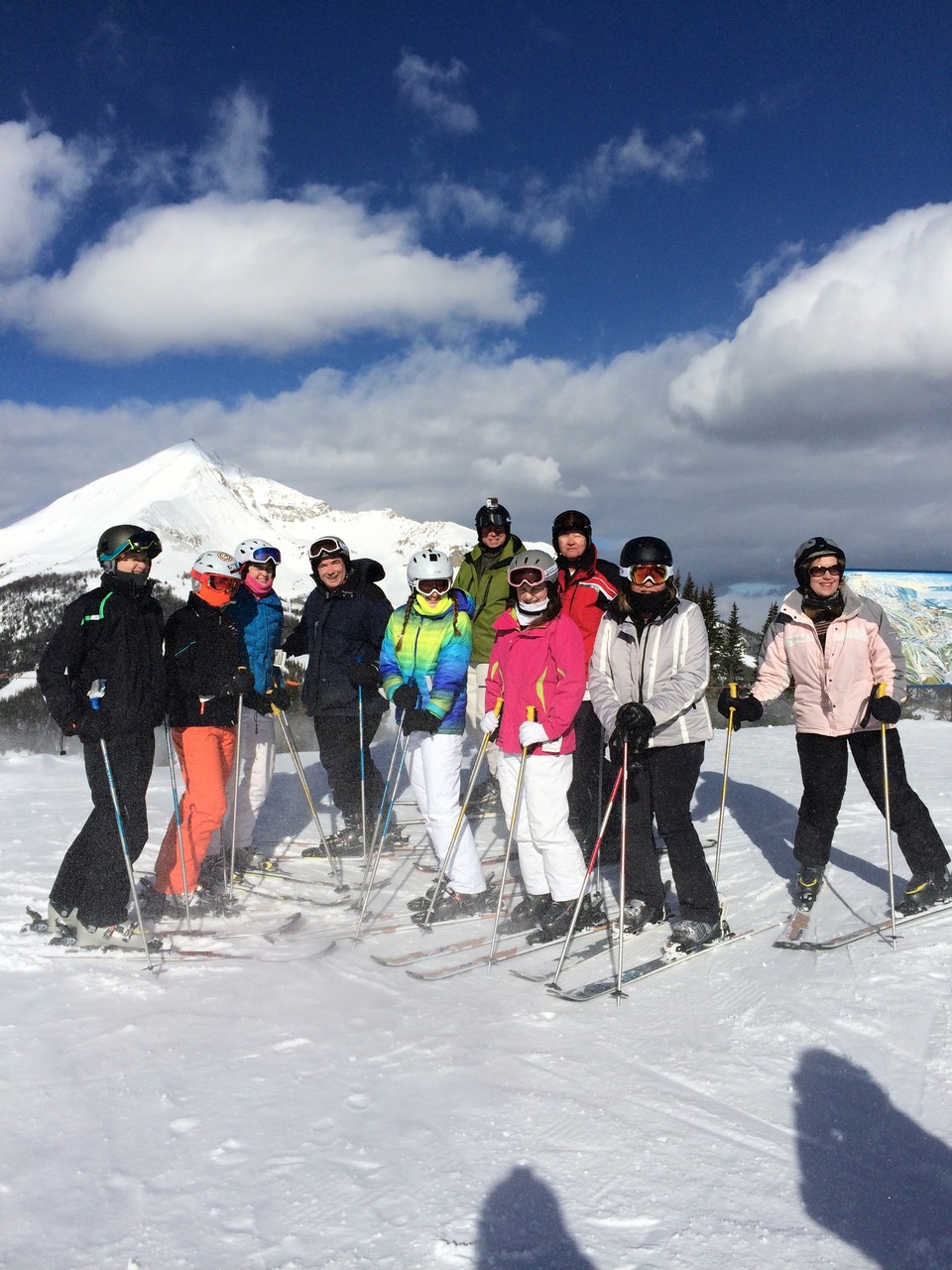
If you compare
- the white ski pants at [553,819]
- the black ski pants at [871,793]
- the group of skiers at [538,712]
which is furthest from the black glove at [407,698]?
the black ski pants at [871,793]

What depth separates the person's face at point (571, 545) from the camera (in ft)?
17.5

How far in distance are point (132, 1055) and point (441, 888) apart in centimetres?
215

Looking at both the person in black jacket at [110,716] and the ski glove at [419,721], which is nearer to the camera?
the person in black jacket at [110,716]

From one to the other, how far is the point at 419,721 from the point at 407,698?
0.52 feet

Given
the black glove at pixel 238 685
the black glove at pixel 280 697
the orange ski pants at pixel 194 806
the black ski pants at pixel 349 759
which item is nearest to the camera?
the orange ski pants at pixel 194 806

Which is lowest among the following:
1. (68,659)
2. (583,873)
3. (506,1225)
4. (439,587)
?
(506,1225)

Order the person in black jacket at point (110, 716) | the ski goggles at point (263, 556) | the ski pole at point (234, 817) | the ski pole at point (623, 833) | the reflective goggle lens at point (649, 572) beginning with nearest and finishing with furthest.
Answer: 1. the ski pole at point (623, 833)
2. the person in black jacket at point (110, 716)
3. the reflective goggle lens at point (649, 572)
4. the ski pole at point (234, 817)
5. the ski goggles at point (263, 556)

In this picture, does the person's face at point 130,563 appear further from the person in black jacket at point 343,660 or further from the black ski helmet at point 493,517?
the black ski helmet at point 493,517

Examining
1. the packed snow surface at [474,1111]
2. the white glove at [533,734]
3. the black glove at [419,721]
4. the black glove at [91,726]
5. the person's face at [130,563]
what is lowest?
the packed snow surface at [474,1111]

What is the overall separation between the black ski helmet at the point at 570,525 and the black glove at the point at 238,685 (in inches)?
82.5

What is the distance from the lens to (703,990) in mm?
3807

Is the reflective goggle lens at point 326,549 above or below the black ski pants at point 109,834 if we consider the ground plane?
above

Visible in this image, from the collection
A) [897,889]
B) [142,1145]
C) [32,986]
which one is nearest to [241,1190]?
[142,1145]

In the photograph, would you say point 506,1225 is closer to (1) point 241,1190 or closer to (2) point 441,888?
(1) point 241,1190
